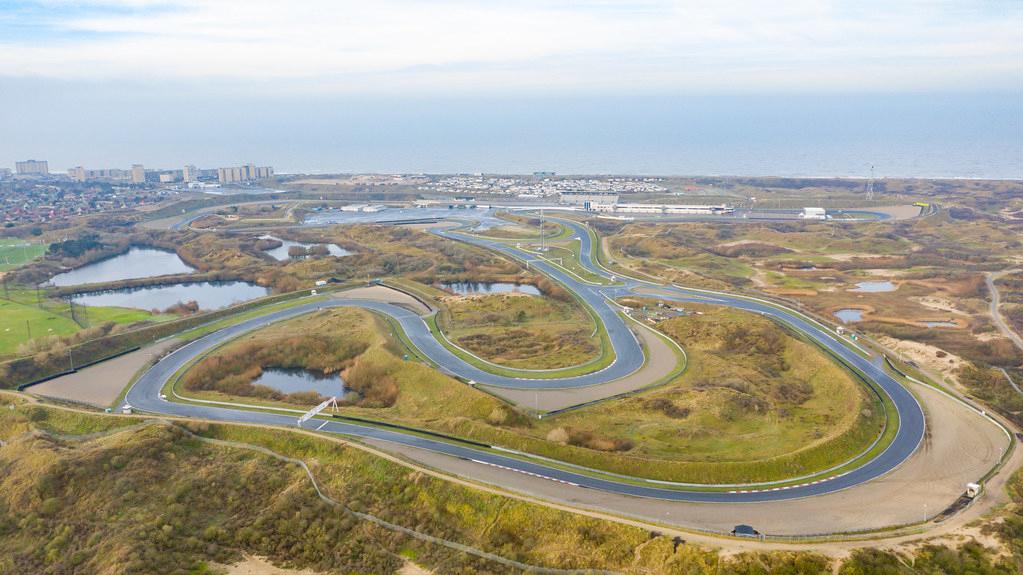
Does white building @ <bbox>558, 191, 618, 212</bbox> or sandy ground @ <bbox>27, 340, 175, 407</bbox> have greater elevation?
white building @ <bbox>558, 191, 618, 212</bbox>

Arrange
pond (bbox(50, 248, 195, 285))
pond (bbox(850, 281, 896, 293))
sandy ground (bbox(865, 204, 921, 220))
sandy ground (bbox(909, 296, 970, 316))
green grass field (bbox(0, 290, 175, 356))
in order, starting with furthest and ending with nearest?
sandy ground (bbox(865, 204, 921, 220)) → pond (bbox(50, 248, 195, 285)) → pond (bbox(850, 281, 896, 293)) → sandy ground (bbox(909, 296, 970, 316)) → green grass field (bbox(0, 290, 175, 356))

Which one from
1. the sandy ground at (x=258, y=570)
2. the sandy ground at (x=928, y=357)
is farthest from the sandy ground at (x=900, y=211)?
the sandy ground at (x=258, y=570)

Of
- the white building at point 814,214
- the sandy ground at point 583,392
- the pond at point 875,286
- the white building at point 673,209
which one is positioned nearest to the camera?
the sandy ground at point 583,392

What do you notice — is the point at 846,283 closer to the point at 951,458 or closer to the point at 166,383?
the point at 951,458

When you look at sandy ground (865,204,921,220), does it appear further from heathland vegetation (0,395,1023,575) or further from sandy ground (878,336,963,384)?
heathland vegetation (0,395,1023,575)

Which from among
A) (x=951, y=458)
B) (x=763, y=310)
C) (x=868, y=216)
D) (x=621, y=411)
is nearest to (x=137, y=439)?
(x=621, y=411)

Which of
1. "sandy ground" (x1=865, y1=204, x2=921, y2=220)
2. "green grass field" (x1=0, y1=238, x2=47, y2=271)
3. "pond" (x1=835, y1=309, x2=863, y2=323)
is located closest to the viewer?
"pond" (x1=835, y1=309, x2=863, y2=323)

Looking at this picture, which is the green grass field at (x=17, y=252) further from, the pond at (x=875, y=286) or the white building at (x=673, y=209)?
the pond at (x=875, y=286)

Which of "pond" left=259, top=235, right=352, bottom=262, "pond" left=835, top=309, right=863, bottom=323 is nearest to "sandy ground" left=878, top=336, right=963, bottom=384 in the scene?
"pond" left=835, top=309, right=863, bottom=323
